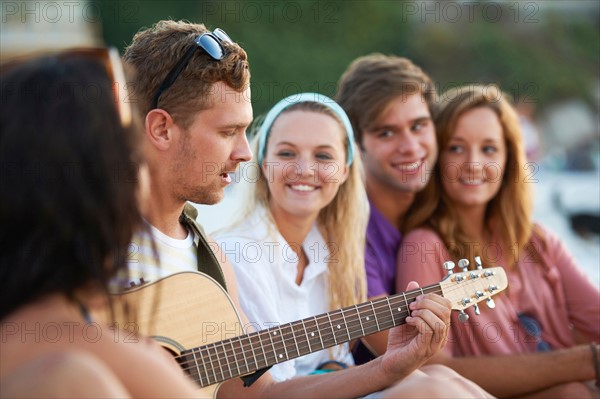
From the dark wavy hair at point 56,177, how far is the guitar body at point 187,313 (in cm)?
79

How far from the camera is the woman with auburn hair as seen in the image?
3.31 meters

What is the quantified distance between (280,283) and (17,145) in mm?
1736

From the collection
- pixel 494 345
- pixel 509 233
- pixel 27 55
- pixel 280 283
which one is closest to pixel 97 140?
pixel 27 55

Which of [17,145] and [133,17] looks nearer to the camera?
[17,145]

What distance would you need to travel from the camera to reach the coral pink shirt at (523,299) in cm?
329

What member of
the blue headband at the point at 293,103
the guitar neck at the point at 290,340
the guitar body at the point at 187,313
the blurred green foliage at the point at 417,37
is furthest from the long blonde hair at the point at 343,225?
the blurred green foliage at the point at 417,37

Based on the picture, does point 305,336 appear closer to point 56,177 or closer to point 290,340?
point 290,340

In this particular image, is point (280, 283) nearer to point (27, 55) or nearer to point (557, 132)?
point (27, 55)

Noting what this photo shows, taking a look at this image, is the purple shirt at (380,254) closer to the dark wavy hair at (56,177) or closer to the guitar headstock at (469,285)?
the guitar headstock at (469,285)

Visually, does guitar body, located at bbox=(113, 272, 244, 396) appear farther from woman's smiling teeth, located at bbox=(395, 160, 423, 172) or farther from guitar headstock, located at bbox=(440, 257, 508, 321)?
woman's smiling teeth, located at bbox=(395, 160, 423, 172)

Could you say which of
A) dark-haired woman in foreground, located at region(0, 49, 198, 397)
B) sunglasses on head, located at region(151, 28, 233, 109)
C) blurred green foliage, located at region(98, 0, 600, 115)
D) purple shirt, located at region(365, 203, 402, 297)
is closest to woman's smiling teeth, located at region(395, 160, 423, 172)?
purple shirt, located at region(365, 203, 402, 297)

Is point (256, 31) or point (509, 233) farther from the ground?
point (509, 233)

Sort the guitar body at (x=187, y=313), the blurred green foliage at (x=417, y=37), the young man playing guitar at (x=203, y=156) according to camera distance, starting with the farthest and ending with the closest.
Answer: the blurred green foliage at (x=417, y=37) < the young man playing guitar at (x=203, y=156) < the guitar body at (x=187, y=313)

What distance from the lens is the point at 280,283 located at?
9.85ft
